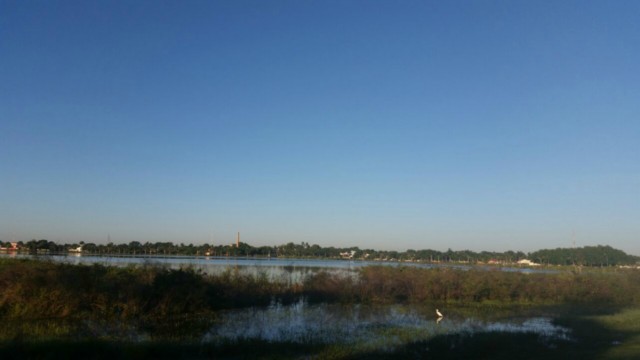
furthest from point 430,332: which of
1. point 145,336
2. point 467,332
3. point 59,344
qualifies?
point 59,344

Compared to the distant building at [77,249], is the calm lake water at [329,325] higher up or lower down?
lower down

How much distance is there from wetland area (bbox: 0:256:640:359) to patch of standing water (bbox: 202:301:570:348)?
8cm

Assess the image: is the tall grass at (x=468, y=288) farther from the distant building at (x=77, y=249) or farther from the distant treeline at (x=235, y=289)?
the distant building at (x=77, y=249)

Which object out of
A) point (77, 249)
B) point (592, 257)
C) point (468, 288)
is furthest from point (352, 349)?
point (592, 257)

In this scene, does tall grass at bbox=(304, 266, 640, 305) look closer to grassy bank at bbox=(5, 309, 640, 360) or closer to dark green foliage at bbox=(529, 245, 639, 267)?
grassy bank at bbox=(5, 309, 640, 360)

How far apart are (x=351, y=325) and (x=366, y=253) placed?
A: 154m

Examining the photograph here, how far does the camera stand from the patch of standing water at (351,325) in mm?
18625

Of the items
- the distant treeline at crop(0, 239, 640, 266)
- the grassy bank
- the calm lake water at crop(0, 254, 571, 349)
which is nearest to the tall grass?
the calm lake water at crop(0, 254, 571, 349)

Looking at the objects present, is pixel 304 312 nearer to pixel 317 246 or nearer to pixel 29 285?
pixel 29 285

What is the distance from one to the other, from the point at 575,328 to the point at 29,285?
23685mm

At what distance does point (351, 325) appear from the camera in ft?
73.8

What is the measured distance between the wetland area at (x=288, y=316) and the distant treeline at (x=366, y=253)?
8018 cm

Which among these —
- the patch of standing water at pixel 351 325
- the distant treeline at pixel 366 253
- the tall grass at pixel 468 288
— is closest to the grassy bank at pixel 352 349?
the patch of standing water at pixel 351 325

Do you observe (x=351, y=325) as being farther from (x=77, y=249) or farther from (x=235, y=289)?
(x=77, y=249)
